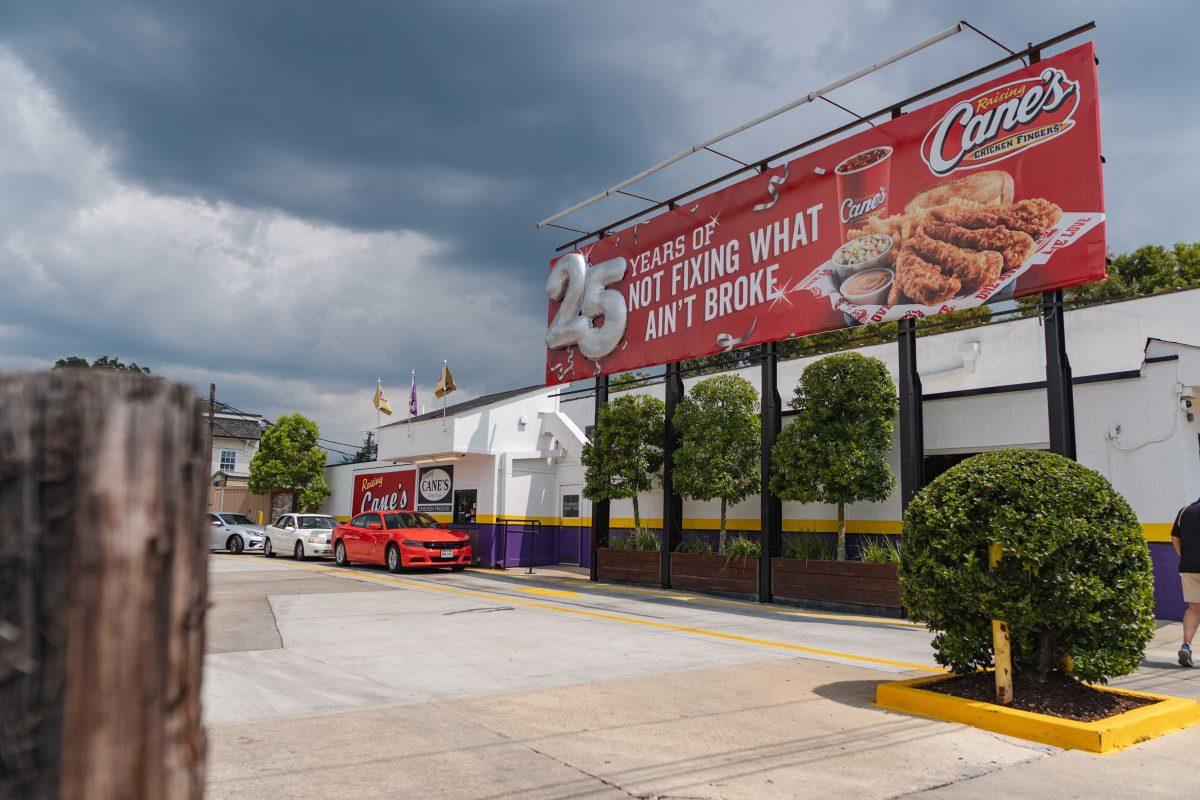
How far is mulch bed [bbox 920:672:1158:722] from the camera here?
5766 millimetres

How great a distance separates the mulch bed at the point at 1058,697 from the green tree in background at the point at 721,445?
30.9 feet

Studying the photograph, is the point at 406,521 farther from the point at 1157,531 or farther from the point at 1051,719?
the point at 1051,719

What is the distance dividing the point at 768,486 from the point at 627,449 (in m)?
4.09

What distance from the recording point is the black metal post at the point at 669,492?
1728 cm

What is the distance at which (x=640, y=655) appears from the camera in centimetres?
867

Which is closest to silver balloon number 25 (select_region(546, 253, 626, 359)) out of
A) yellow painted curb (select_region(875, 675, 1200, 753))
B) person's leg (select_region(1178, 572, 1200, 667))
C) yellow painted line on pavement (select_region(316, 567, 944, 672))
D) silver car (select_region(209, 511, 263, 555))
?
yellow painted line on pavement (select_region(316, 567, 944, 672))

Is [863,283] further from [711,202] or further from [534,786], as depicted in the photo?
[534,786]

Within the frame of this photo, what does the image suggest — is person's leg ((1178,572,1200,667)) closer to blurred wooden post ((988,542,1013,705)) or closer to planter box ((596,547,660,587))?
blurred wooden post ((988,542,1013,705))

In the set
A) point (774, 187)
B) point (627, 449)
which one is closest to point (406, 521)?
point (627, 449)

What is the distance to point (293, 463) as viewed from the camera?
111ft

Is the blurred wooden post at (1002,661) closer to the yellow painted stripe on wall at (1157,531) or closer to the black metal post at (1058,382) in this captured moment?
the black metal post at (1058,382)

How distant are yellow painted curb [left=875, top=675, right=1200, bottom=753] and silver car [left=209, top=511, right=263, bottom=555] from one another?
26.0m

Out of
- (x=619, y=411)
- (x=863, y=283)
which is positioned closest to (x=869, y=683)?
(x=863, y=283)

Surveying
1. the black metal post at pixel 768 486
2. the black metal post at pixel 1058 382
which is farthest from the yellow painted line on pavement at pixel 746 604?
the black metal post at pixel 1058 382
